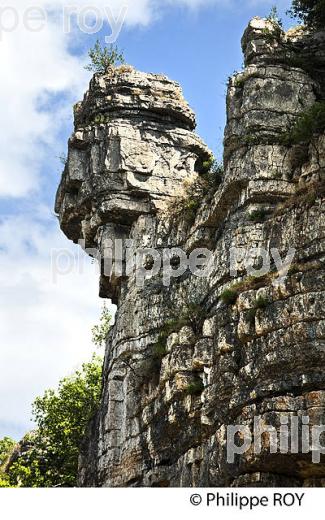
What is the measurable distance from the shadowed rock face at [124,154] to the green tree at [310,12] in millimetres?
5133

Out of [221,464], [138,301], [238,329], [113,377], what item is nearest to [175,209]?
[138,301]

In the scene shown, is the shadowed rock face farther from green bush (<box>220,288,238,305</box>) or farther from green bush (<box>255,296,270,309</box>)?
green bush (<box>255,296,270,309</box>)

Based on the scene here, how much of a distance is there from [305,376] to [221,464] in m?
2.75

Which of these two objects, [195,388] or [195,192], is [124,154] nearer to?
[195,192]

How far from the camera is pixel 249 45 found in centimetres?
2939

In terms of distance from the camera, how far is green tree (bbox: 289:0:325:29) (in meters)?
30.2

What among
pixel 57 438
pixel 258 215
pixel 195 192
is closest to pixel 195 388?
pixel 258 215

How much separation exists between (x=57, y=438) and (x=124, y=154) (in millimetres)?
14956

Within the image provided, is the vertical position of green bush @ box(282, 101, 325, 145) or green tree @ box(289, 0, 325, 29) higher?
green tree @ box(289, 0, 325, 29)

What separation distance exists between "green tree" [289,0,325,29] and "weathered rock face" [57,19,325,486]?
0.87 meters

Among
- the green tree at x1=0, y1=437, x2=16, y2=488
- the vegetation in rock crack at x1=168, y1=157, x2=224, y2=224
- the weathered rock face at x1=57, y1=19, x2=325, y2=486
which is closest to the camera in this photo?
the weathered rock face at x1=57, y1=19, x2=325, y2=486

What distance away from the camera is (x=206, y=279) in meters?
28.1

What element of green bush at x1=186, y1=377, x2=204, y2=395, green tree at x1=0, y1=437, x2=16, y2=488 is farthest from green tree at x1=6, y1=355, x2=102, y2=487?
green bush at x1=186, y1=377, x2=204, y2=395

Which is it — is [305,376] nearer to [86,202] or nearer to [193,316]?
[193,316]
